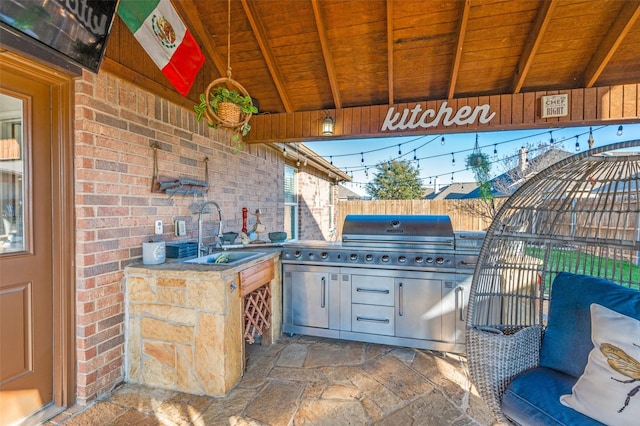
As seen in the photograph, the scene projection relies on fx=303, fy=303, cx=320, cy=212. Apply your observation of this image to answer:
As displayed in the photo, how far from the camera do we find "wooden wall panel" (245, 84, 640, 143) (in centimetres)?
294

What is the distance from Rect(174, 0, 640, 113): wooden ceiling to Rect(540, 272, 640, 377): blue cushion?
2.21 meters

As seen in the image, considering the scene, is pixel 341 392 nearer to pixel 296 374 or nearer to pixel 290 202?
pixel 296 374

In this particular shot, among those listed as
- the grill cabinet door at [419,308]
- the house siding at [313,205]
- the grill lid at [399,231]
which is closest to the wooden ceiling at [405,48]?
the grill lid at [399,231]

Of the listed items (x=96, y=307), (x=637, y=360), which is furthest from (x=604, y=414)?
(x=96, y=307)

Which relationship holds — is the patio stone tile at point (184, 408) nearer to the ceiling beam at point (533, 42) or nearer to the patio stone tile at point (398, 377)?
the patio stone tile at point (398, 377)

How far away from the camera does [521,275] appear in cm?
206

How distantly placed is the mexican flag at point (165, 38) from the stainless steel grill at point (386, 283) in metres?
1.87

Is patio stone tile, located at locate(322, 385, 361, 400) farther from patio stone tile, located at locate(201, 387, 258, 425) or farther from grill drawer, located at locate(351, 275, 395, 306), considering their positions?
grill drawer, located at locate(351, 275, 395, 306)

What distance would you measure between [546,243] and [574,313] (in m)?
0.52

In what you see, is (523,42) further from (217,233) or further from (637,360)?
(217,233)

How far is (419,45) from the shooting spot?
296 cm

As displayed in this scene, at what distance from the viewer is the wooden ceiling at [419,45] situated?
2625mm

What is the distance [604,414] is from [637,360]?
0.82ft

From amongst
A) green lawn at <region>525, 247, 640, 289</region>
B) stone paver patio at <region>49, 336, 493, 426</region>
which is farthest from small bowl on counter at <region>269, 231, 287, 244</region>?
green lawn at <region>525, 247, 640, 289</region>
